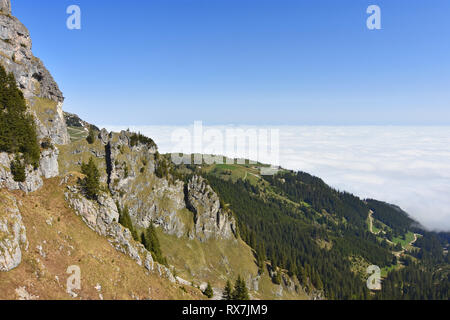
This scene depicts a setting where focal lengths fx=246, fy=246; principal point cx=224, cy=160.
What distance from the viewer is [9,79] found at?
6166 cm

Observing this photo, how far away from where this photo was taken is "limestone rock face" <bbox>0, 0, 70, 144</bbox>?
7538cm

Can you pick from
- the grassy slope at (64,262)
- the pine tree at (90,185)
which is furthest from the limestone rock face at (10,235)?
the pine tree at (90,185)

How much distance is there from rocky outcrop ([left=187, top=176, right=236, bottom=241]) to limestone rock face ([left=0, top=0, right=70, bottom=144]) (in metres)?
59.1

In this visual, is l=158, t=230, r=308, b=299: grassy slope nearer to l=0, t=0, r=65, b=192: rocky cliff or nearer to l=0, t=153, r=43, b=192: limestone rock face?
l=0, t=0, r=65, b=192: rocky cliff

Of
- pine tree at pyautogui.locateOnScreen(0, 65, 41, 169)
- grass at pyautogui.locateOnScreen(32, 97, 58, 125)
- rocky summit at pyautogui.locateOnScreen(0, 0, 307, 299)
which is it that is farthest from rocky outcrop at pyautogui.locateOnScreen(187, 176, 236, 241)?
pine tree at pyautogui.locateOnScreen(0, 65, 41, 169)

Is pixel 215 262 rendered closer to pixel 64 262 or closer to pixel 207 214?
pixel 207 214

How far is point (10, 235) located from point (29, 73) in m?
66.3

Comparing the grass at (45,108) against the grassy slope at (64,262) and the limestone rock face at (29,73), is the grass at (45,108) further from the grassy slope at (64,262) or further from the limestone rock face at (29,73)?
the grassy slope at (64,262)

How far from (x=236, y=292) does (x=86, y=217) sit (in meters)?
47.8

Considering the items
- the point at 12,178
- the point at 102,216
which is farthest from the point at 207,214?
the point at 12,178

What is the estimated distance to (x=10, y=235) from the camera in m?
39.4
